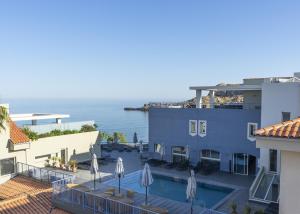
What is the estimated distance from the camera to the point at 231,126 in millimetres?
26484

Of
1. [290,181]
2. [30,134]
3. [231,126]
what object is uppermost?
[290,181]

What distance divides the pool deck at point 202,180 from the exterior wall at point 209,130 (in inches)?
90.5

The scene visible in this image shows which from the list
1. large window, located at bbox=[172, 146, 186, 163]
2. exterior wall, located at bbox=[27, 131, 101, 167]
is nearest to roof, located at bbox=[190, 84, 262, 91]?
large window, located at bbox=[172, 146, 186, 163]

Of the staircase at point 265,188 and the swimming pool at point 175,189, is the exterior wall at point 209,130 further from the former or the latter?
the swimming pool at point 175,189

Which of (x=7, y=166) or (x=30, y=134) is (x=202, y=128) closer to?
(x=30, y=134)

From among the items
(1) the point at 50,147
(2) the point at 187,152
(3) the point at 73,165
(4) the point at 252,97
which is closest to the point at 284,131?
(2) the point at 187,152

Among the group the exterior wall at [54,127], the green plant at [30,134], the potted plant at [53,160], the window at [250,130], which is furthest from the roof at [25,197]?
the window at [250,130]

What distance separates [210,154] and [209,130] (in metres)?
2.28

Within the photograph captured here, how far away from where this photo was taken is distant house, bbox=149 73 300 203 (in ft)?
73.6

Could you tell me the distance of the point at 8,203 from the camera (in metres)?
18.8

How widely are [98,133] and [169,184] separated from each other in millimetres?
10242

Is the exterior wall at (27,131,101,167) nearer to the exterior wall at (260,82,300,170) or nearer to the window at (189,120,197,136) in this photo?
the window at (189,120,197,136)

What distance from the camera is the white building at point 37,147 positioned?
23.8 m

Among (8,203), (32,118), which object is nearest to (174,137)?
(32,118)
